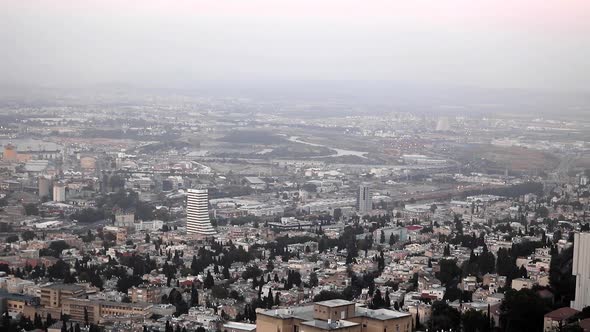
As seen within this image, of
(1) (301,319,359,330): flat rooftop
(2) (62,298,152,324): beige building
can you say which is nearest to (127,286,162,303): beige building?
(2) (62,298,152,324): beige building

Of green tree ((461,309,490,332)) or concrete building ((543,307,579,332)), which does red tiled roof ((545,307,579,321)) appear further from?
green tree ((461,309,490,332))

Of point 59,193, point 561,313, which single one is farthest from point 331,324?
point 59,193

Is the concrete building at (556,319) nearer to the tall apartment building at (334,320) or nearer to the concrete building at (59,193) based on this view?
the tall apartment building at (334,320)

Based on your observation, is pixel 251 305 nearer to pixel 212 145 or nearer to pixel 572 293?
pixel 572 293

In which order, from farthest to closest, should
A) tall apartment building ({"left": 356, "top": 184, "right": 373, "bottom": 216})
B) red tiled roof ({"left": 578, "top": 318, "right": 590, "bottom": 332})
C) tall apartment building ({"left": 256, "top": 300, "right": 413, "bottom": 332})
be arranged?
1. tall apartment building ({"left": 356, "top": 184, "right": 373, "bottom": 216})
2. red tiled roof ({"left": 578, "top": 318, "right": 590, "bottom": 332})
3. tall apartment building ({"left": 256, "top": 300, "right": 413, "bottom": 332})

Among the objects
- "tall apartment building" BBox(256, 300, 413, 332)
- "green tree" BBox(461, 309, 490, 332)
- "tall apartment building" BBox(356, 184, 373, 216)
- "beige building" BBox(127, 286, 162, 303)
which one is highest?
Answer: "tall apartment building" BBox(256, 300, 413, 332)
